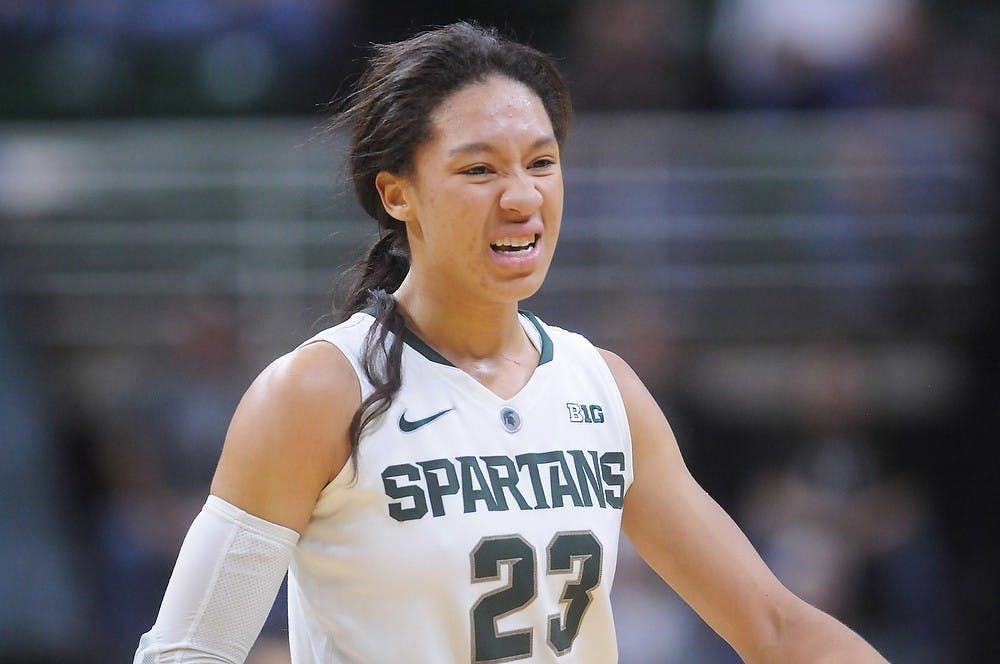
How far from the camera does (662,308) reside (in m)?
7.44

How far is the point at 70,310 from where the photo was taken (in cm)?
767

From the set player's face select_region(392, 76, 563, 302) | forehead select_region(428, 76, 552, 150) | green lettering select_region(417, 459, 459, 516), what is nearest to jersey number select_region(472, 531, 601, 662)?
green lettering select_region(417, 459, 459, 516)

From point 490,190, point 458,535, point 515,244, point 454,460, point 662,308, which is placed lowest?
point 662,308

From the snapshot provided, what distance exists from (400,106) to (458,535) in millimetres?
816

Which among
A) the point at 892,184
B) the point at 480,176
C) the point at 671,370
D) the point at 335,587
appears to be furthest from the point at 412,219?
the point at 892,184

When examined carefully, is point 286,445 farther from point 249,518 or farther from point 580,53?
point 580,53

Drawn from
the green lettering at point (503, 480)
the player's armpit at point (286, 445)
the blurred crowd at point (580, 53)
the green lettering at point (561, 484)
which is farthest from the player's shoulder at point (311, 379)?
the blurred crowd at point (580, 53)

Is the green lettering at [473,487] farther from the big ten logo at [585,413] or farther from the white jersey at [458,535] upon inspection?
the big ten logo at [585,413]

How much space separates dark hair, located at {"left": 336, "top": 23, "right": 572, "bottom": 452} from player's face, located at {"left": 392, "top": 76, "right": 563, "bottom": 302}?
3 cm

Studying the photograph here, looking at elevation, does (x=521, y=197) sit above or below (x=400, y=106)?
below

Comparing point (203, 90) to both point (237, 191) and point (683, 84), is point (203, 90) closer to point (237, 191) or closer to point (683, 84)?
point (237, 191)

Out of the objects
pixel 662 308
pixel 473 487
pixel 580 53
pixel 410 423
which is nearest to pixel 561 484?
pixel 473 487

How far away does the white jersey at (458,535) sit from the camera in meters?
2.77

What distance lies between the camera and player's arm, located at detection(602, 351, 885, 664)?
3.05 meters
